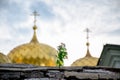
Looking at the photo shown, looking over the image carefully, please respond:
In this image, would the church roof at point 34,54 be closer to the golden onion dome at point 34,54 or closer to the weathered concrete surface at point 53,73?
the golden onion dome at point 34,54

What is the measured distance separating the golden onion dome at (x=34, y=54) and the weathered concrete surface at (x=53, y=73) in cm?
1745

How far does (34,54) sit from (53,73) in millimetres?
18767

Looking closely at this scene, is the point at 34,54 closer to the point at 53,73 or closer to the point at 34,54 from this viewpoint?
the point at 34,54

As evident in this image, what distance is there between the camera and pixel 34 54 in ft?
80.9

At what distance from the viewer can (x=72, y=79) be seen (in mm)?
6055

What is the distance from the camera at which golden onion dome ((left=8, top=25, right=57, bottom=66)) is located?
24062 millimetres

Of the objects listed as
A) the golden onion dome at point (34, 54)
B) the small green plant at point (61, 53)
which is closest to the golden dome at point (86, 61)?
the golden onion dome at point (34, 54)

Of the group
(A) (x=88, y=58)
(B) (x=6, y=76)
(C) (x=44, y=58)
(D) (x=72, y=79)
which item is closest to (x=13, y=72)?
(B) (x=6, y=76)

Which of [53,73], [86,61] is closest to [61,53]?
[53,73]

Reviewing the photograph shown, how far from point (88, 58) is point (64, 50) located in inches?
802

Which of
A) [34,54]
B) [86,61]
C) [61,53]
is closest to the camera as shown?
[61,53]

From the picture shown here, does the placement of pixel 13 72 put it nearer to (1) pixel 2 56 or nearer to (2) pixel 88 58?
(1) pixel 2 56

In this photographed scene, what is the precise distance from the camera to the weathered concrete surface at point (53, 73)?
5.80 meters

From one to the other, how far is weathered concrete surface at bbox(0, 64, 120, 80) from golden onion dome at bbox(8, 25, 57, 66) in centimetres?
1745
